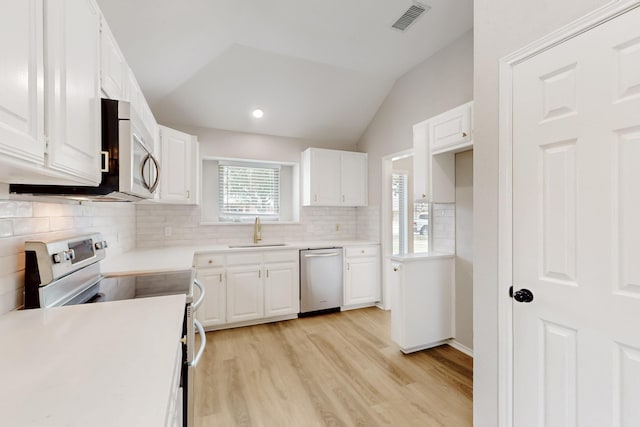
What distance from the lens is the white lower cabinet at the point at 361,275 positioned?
374cm

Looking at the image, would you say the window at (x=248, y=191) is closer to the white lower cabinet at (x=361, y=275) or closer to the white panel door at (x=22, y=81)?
the white lower cabinet at (x=361, y=275)

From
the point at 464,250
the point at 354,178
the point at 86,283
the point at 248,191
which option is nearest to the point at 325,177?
A: the point at 354,178

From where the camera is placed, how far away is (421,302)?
2654mm

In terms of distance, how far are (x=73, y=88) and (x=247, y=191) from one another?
9.91 feet

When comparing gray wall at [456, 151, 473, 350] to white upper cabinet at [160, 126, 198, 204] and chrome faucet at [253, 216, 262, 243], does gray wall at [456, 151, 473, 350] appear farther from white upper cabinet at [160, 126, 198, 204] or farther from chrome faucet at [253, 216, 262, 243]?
white upper cabinet at [160, 126, 198, 204]

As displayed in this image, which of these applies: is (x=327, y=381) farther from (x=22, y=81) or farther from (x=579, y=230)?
(x=22, y=81)

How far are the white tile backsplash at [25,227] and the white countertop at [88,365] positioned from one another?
12cm

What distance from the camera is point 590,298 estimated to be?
114 centimetres

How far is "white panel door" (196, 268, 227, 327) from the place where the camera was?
3.03 m

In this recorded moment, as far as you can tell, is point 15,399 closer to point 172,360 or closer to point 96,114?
point 172,360

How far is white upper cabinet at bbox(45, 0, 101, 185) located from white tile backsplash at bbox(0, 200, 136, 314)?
41 centimetres

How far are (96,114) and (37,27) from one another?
393 mm

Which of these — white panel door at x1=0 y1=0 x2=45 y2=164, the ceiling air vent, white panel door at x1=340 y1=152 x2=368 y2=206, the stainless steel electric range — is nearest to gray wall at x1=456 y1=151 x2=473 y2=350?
the ceiling air vent

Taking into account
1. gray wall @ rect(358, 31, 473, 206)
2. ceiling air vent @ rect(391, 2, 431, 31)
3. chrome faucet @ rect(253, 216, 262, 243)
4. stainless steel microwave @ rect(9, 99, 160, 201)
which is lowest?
chrome faucet @ rect(253, 216, 262, 243)
